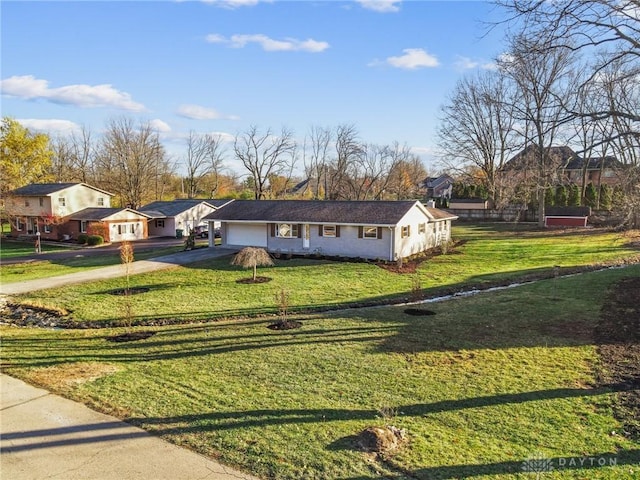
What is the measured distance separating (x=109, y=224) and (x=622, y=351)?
132 feet

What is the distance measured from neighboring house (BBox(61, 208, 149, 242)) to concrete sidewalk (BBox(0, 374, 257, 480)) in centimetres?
3551

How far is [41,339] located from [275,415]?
8.74m

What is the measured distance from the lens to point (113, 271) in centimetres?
2409

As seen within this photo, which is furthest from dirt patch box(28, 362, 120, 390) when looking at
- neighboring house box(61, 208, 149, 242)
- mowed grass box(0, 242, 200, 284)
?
neighboring house box(61, 208, 149, 242)

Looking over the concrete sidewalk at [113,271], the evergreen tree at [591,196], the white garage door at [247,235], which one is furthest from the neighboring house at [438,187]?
the concrete sidewalk at [113,271]

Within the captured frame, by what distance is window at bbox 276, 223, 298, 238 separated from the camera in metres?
29.3

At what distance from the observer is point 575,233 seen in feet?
128

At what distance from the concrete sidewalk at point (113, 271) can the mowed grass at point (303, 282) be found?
116 cm

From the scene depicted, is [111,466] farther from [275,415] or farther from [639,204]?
[639,204]

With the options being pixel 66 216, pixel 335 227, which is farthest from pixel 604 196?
pixel 66 216

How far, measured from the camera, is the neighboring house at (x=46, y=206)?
137 ft

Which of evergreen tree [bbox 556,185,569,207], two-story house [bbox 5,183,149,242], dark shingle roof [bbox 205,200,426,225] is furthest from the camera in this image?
evergreen tree [bbox 556,185,569,207]

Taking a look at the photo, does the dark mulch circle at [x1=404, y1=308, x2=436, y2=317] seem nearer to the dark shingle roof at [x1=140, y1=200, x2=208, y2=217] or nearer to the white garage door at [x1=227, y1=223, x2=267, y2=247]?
the white garage door at [x1=227, y1=223, x2=267, y2=247]

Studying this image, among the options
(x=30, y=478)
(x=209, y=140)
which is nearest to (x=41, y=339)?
(x=30, y=478)
